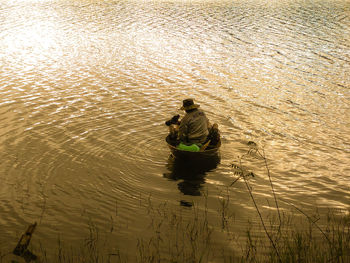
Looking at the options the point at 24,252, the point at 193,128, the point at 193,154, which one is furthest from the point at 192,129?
the point at 24,252

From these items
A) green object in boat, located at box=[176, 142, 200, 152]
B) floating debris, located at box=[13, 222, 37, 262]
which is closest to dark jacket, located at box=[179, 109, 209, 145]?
green object in boat, located at box=[176, 142, 200, 152]

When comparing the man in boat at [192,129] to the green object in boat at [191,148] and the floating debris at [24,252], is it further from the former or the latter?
the floating debris at [24,252]

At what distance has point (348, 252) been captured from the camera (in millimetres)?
7352

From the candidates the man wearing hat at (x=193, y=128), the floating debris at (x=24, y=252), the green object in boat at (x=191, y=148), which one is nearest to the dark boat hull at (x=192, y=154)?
the green object in boat at (x=191, y=148)

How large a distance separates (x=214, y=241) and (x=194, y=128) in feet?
15.9

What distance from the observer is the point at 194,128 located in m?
12.6

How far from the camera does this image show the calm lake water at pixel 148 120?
10.0 m

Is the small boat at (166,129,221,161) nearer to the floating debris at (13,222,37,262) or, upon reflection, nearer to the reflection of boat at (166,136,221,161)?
the reflection of boat at (166,136,221,161)

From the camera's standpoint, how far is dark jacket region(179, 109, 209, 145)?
40.8 ft

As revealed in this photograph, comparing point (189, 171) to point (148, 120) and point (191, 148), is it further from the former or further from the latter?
point (148, 120)

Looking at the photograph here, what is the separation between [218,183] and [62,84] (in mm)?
12878

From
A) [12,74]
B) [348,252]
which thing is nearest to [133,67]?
[12,74]

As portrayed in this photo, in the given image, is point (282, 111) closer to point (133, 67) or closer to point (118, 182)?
point (118, 182)

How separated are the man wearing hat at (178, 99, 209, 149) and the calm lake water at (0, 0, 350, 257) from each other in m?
0.95
